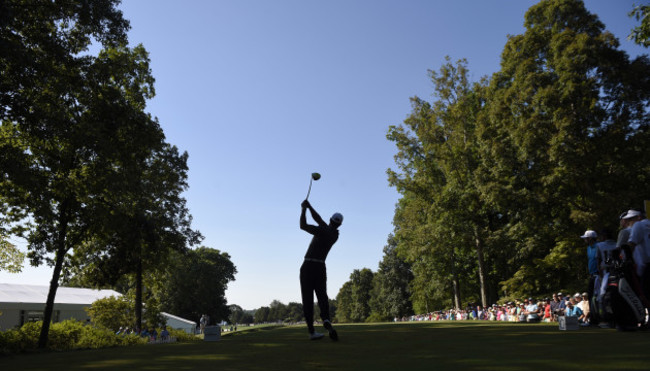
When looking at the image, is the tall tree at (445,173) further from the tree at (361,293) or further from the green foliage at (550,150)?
the tree at (361,293)

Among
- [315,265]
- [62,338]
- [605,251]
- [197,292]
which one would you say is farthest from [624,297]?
[197,292]

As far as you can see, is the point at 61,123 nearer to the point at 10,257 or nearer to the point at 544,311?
the point at 10,257

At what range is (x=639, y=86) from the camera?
80.2 feet

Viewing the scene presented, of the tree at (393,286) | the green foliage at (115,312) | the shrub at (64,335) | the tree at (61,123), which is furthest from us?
the tree at (393,286)

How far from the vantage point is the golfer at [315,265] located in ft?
26.4

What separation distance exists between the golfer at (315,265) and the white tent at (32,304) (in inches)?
1530

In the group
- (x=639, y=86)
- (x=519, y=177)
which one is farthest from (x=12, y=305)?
(x=639, y=86)

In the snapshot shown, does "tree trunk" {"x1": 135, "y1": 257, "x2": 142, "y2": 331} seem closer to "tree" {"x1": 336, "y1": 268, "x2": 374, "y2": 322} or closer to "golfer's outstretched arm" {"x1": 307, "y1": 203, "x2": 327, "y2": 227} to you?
"golfer's outstretched arm" {"x1": 307, "y1": 203, "x2": 327, "y2": 227}

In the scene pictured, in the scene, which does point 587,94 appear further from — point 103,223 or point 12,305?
point 12,305

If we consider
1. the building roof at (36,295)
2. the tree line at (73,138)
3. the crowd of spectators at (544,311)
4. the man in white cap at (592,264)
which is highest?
the tree line at (73,138)

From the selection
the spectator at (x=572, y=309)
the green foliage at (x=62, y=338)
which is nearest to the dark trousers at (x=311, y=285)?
the green foliage at (x=62, y=338)

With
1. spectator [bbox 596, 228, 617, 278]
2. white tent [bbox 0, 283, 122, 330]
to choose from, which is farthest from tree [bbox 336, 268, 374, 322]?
spectator [bbox 596, 228, 617, 278]

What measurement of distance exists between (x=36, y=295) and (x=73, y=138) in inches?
1752

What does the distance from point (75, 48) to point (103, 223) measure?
6660 mm
